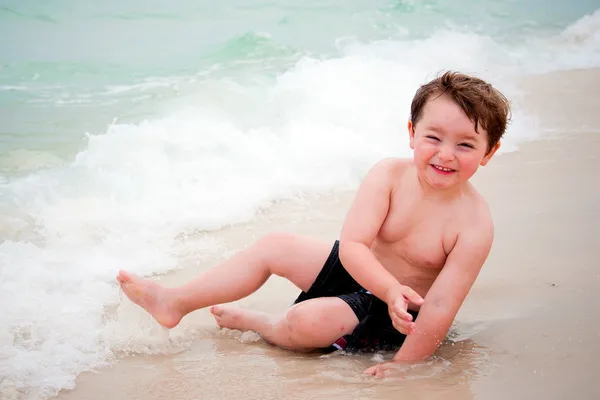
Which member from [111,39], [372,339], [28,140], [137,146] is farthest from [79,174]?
[111,39]

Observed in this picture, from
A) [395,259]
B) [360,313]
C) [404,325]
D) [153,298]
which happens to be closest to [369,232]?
[395,259]

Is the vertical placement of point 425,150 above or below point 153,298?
above

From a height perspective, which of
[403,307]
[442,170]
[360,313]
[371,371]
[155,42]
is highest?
[155,42]

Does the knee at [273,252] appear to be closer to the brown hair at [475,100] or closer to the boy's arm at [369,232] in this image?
the boy's arm at [369,232]

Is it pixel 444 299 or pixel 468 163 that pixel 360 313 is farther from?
pixel 468 163

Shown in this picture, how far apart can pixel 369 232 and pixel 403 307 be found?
0.34 metres

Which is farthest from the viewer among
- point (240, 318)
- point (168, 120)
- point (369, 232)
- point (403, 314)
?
point (168, 120)

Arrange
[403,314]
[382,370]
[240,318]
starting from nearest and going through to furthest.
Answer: [403,314], [382,370], [240,318]

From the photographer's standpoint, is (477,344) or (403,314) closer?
(403,314)

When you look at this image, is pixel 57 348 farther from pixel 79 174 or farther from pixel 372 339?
pixel 79 174

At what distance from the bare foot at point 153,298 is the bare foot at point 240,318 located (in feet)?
0.60

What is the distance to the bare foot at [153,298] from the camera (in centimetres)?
246

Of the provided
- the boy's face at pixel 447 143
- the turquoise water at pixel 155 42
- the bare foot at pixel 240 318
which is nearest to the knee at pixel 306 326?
the bare foot at pixel 240 318

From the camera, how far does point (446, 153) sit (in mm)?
2197
